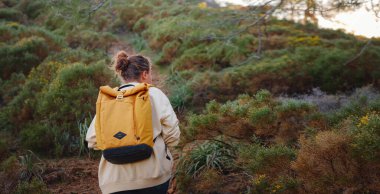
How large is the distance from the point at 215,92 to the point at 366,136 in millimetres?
5407

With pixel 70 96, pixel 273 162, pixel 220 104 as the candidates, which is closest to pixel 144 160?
pixel 273 162

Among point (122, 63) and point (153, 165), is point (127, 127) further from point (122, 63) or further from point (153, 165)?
point (122, 63)

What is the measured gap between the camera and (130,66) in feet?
10.4

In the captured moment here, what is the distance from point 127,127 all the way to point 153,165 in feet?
1.15

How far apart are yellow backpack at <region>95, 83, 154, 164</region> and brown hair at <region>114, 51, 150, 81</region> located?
290mm

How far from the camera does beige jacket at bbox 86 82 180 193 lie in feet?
9.45

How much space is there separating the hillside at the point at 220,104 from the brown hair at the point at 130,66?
1.38 meters

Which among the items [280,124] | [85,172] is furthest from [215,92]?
[280,124]

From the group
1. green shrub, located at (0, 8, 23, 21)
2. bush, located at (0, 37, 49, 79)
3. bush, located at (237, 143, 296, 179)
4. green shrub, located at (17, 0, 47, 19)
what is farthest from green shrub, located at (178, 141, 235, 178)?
green shrub, located at (17, 0, 47, 19)

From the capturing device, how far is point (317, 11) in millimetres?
6434

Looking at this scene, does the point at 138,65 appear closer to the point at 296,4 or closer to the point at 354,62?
the point at 296,4

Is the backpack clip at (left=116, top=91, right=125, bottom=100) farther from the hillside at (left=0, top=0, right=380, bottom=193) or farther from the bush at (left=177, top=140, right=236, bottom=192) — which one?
the bush at (left=177, top=140, right=236, bottom=192)

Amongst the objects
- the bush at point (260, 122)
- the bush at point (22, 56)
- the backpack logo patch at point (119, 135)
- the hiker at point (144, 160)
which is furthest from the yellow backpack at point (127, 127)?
the bush at point (22, 56)

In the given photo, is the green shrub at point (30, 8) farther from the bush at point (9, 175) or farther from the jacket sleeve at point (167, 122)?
the jacket sleeve at point (167, 122)
